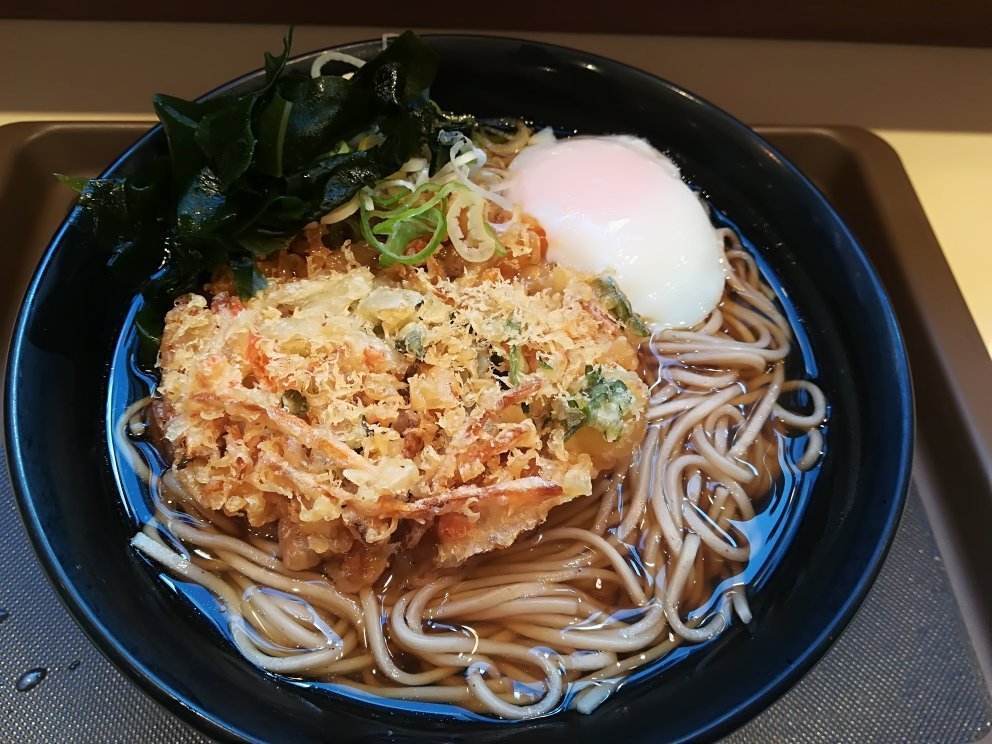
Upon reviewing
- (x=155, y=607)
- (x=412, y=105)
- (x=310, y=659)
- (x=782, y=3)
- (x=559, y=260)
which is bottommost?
(x=310, y=659)

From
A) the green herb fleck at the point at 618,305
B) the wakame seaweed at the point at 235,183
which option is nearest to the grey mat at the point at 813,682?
the wakame seaweed at the point at 235,183

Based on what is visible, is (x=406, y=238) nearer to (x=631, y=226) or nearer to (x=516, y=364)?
(x=516, y=364)

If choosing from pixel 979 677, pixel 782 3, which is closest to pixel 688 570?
pixel 979 677

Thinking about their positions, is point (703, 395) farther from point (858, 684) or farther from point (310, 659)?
point (310, 659)

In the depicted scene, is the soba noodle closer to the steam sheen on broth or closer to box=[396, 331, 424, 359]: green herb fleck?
Result: the steam sheen on broth

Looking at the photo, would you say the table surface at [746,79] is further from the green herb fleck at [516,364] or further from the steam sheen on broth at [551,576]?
the green herb fleck at [516,364]

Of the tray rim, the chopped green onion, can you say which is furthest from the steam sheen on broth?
the tray rim

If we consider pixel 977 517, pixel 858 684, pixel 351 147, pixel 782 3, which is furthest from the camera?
pixel 782 3
